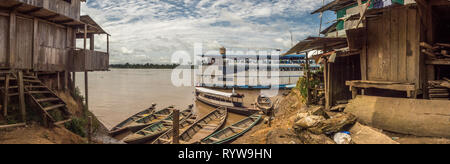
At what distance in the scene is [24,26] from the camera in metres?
9.81

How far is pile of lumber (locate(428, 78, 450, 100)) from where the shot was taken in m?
5.79

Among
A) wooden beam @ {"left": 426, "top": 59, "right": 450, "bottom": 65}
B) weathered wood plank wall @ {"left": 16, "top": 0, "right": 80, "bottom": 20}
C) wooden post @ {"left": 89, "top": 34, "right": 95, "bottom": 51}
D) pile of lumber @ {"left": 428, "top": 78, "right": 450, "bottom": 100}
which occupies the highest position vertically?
weathered wood plank wall @ {"left": 16, "top": 0, "right": 80, "bottom": 20}

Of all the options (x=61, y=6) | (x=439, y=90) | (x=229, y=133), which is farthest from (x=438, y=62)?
(x=61, y=6)

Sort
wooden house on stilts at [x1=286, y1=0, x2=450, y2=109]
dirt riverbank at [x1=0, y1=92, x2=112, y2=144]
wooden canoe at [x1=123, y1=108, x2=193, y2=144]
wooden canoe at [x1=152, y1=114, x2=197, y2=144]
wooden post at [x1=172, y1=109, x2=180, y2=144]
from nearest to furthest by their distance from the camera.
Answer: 1. wooden house on stilts at [x1=286, y1=0, x2=450, y2=109]
2. dirt riverbank at [x1=0, y1=92, x2=112, y2=144]
3. wooden post at [x1=172, y1=109, x2=180, y2=144]
4. wooden canoe at [x1=152, y1=114, x2=197, y2=144]
5. wooden canoe at [x1=123, y1=108, x2=193, y2=144]

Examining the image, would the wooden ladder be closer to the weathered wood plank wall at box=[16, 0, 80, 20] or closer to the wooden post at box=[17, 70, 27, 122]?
the wooden post at box=[17, 70, 27, 122]

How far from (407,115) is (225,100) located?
52.8 feet

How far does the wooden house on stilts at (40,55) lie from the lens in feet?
27.9

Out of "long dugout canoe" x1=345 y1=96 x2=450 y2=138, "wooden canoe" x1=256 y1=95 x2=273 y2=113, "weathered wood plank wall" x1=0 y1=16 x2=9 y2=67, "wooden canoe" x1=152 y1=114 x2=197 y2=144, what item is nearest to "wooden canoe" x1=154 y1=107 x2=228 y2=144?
"wooden canoe" x1=152 y1=114 x2=197 y2=144

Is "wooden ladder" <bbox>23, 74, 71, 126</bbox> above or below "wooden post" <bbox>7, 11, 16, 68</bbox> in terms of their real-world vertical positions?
below

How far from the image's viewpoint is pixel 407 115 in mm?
5742

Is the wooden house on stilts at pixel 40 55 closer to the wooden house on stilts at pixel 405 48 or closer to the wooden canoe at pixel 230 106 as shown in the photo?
the wooden house on stilts at pixel 405 48

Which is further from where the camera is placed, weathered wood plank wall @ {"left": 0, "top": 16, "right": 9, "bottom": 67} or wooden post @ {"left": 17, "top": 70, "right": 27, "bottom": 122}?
weathered wood plank wall @ {"left": 0, "top": 16, "right": 9, "bottom": 67}

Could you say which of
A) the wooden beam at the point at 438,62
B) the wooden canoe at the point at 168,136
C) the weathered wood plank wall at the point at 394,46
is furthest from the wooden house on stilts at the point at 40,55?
the wooden beam at the point at 438,62

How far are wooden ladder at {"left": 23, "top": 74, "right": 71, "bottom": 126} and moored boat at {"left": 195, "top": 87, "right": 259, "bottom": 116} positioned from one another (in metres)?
12.3
